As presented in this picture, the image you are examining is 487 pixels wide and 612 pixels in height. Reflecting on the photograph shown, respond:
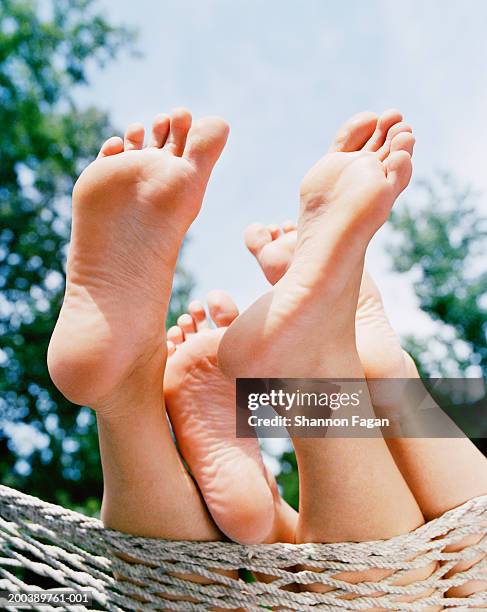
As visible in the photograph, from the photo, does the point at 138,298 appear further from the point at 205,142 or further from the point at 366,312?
the point at 366,312

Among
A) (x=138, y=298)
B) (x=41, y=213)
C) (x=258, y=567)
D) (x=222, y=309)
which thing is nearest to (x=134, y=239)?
(x=138, y=298)

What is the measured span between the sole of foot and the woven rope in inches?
6.9

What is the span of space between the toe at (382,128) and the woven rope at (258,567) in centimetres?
44

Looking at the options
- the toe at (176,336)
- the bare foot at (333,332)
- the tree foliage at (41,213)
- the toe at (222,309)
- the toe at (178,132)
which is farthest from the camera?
the tree foliage at (41,213)

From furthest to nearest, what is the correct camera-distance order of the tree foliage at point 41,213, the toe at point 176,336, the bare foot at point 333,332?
the tree foliage at point 41,213 < the toe at point 176,336 < the bare foot at point 333,332

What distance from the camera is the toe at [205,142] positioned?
0.85m

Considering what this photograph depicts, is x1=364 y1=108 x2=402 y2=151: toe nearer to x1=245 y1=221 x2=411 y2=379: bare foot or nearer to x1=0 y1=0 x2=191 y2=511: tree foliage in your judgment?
x1=245 y1=221 x2=411 y2=379: bare foot

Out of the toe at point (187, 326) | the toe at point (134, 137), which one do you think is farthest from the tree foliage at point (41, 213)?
the toe at point (134, 137)

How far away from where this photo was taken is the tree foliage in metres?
5.90

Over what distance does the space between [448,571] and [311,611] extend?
17 centimetres

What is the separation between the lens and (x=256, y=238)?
3.74ft

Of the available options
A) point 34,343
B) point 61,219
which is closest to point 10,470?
point 34,343

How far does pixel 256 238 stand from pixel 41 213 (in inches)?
222

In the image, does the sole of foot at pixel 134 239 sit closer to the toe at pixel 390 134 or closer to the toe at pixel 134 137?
the toe at pixel 134 137
